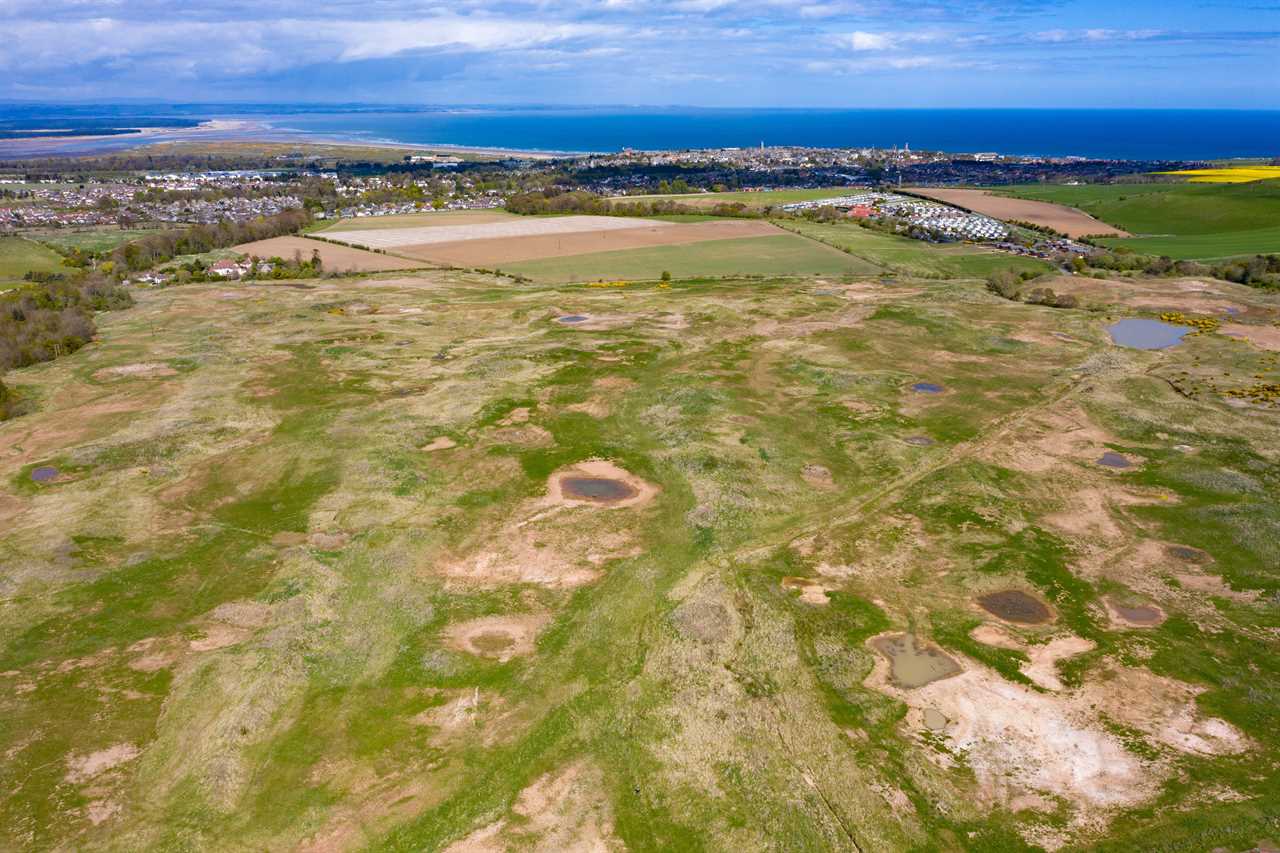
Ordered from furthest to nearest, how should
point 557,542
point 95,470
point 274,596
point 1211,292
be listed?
point 1211,292
point 95,470
point 557,542
point 274,596

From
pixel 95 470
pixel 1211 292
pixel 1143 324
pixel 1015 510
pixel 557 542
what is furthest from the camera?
pixel 1211 292

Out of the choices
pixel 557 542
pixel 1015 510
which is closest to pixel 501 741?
pixel 557 542

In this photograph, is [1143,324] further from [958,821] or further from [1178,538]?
[958,821]

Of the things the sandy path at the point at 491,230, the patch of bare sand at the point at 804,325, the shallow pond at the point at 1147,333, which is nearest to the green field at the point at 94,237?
the sandy path at the point at 491,230

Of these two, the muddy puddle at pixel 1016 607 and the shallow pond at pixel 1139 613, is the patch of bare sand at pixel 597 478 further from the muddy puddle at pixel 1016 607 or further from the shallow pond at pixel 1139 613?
the shallow pond at pixel 1139 613

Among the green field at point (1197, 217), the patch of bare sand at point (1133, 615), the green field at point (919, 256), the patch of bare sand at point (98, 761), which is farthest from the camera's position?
the green field at point (1197, 217)

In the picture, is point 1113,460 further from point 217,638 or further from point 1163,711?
point 217,638

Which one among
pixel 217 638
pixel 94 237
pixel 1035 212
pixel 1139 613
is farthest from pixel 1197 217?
pixel 94 237
